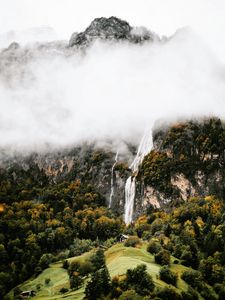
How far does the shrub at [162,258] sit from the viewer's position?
136 meters

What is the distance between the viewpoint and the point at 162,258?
446 feet

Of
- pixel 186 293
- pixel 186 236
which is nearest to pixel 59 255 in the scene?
pixel 186 236

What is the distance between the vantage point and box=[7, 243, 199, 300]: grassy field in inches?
4788

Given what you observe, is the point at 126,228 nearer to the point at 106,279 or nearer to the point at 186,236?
the point at 186,236

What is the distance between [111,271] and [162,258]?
56.9 ft

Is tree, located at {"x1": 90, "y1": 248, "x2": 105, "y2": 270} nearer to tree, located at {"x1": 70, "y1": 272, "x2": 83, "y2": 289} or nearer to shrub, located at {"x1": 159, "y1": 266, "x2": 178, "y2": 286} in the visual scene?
tree, located at {"x1": 70, "y1": 272, "x2": 83, "y2": 289}

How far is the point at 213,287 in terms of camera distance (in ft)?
422

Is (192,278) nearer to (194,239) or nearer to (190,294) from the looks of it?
(190,294)

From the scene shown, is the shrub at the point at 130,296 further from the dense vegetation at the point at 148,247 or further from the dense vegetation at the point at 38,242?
the dense vegetation at the point at 38,242

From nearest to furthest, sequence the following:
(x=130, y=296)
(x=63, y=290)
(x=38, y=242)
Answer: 1. (x=130, y=296)
2. (x=63, y=290)
3. (x=38, y=242)

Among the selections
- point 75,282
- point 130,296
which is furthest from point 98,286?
point 75,282

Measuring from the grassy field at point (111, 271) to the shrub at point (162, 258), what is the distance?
4.98 feet

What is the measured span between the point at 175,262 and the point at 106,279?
113 ft

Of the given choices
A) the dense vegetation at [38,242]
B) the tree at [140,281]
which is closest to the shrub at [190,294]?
the tree at [140,281]
